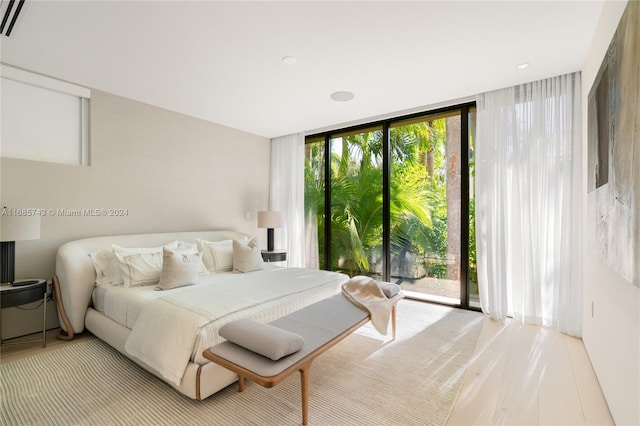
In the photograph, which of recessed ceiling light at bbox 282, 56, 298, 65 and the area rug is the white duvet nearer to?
the area rug

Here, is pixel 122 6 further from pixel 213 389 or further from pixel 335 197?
pixel 335 197

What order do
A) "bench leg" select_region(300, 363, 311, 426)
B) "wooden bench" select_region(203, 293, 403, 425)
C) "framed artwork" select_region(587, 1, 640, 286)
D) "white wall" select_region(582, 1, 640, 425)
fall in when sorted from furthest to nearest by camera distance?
"bench leg" select_region(300, 363, 311, 426), "wooden bench" select_region(203, 293, 403, 425), "white wall" select_region(582, 1, 640, 425), "framed artwork" select_region(587, 1, 640, 286)

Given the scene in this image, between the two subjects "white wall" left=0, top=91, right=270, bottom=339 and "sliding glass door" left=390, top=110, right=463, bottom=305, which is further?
"sliding glass door" left=390, top=110, right=463, bottom=305

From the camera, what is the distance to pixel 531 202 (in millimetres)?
3162

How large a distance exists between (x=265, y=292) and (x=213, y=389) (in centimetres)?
84

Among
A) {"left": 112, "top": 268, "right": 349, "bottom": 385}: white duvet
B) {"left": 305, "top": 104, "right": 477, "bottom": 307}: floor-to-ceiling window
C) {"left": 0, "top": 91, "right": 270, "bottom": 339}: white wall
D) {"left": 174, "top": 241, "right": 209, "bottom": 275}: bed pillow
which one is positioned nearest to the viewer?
{"left": 112, "top": 268, "right": 349, "bottom": 385}: white duvet

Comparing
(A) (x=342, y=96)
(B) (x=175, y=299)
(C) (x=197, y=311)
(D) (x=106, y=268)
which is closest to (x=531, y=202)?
(A) (x=342, y=96)

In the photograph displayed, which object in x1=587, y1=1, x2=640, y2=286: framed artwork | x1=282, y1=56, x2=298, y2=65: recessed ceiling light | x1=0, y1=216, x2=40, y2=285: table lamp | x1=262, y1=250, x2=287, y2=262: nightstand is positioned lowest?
x1=262, y1=250, x2=287, y2=262: nightstand

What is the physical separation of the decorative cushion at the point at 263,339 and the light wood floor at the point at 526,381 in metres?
1.05

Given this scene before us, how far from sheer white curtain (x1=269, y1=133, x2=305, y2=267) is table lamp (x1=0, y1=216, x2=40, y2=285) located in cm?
324

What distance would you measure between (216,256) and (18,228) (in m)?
1.76

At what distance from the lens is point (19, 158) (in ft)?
9.48

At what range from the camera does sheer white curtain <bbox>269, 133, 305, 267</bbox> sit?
5156mm

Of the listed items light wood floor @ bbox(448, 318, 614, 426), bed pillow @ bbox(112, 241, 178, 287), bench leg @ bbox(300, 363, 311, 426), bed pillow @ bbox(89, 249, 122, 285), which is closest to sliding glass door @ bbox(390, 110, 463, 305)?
light wood floor @ bbox(448, 318, 614, 426)
